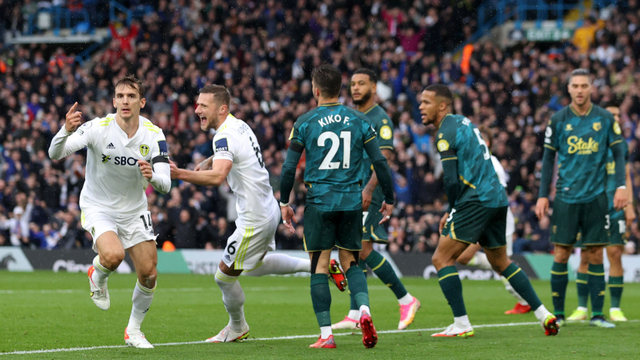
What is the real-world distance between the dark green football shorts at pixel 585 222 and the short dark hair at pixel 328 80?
10.8ft

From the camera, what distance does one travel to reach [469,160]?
7676 mm

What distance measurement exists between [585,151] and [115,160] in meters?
4.95

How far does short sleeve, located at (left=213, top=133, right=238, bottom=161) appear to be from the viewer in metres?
7.12

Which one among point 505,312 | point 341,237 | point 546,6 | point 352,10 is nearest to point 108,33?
Answer: point 352,10

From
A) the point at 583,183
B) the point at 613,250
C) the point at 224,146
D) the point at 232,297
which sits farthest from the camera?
the point at 613,250

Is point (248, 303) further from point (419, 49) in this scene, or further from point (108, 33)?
point (108, 33)

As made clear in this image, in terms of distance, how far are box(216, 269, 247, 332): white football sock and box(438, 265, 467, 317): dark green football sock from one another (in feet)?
6.12

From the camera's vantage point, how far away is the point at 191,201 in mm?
19812

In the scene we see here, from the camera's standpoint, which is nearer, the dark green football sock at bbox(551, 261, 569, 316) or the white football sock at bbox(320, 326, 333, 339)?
the white football sock at bbox(320, 326, 333, 339)

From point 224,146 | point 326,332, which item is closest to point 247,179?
point 224,146

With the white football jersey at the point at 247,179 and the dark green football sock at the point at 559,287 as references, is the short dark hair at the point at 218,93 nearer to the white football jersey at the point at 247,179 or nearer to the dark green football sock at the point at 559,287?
the white football jersey at the point at 247,179

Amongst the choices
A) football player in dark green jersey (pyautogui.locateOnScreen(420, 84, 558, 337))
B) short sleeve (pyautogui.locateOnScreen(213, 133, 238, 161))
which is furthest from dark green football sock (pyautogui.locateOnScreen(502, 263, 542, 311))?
short sleeve (pyautogui.locateOnScreen(213, 133, 238, 161))

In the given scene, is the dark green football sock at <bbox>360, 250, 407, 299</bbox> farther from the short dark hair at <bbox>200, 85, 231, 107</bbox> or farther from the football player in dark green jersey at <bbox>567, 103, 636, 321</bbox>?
the short dark hair at <bbox>200, 85, 231, 107</bbox>

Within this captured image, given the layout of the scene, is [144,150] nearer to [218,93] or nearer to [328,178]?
[218,93]
